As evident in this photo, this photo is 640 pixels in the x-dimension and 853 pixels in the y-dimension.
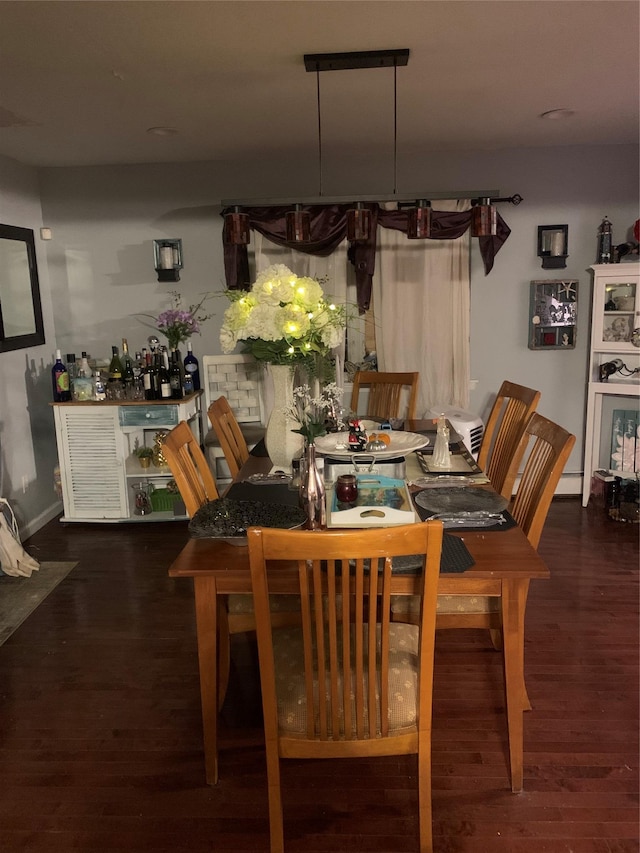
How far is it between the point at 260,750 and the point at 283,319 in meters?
1.49

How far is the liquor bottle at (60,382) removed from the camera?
4.12m

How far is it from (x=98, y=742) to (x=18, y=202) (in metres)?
3.42

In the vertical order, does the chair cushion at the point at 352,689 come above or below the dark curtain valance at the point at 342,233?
below

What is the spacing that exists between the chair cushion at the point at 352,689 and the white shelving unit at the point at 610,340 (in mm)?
2981

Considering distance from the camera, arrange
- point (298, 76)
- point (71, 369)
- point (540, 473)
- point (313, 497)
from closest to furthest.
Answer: point (313, 497) → point (540, 473) → point (298, 76) → point (71, 369)

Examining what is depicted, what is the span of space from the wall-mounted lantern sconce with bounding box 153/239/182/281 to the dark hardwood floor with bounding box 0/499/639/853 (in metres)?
2.31

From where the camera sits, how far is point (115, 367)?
167 inches

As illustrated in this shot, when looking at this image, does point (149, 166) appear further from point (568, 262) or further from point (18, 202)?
point (568, 262)

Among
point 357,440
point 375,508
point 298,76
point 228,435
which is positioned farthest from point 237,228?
point 375,508

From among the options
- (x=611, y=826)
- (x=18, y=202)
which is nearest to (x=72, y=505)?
(x=18, y=202)

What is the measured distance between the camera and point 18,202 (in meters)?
4.21

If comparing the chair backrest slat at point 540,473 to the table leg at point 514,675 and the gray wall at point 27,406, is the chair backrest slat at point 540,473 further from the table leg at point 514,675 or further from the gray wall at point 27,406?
the gray wall at point 27,406

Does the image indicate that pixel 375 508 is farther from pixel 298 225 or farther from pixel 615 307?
pixel 615 307

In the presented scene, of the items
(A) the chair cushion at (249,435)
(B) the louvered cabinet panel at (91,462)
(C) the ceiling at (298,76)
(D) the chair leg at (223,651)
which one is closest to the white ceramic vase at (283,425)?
(D) the chair leg at (223,651)
